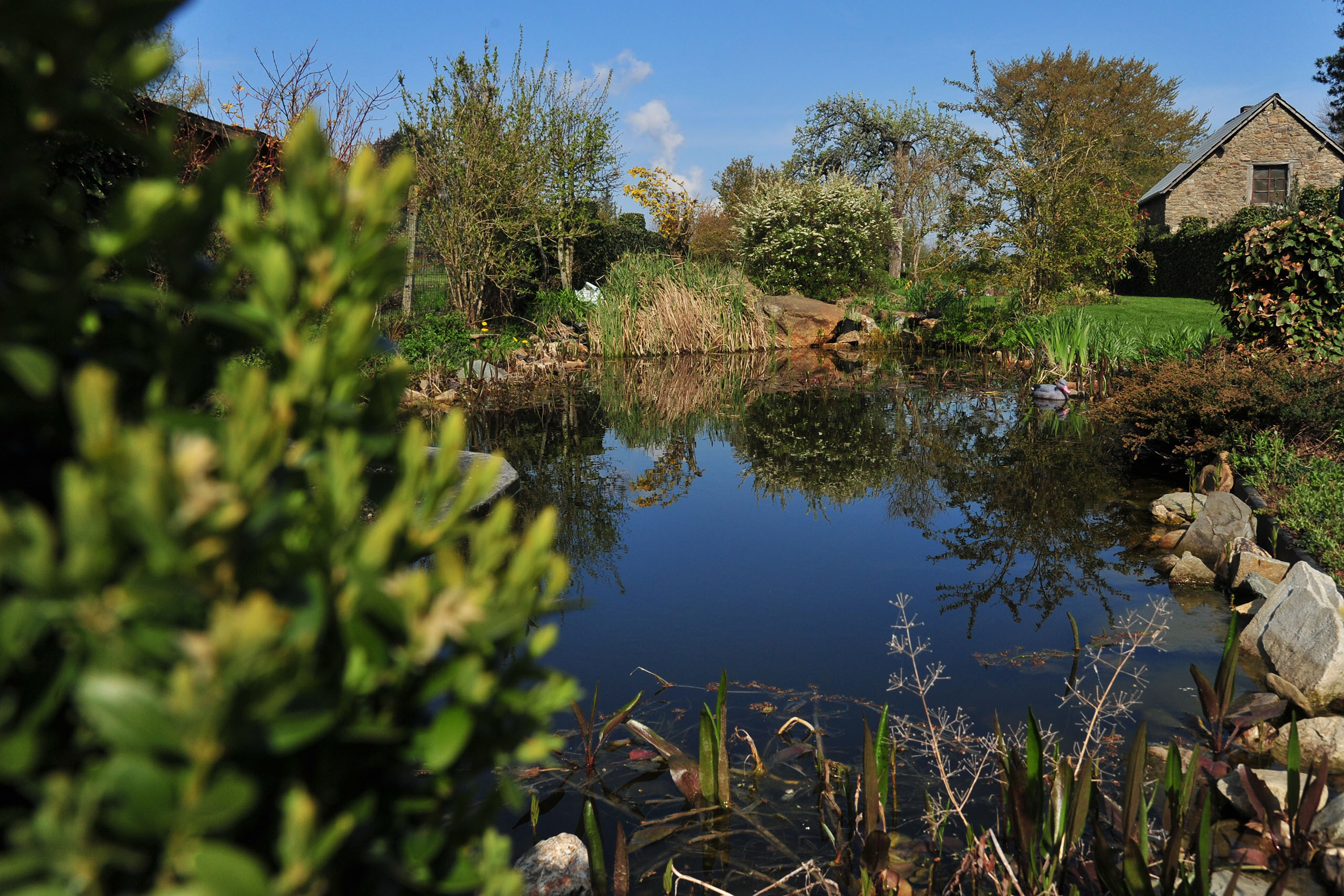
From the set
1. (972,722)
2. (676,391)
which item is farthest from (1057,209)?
(972,722)

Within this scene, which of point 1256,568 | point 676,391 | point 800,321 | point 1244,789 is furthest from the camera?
point 800,321

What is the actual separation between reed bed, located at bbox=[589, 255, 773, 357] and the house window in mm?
25940

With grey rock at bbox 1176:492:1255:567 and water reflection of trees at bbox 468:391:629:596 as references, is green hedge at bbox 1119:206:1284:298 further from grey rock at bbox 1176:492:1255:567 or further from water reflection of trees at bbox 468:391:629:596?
grey rock at bbox 1176:492:1255:567

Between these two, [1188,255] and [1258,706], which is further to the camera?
[1188,255]

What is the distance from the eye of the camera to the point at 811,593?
477 cm

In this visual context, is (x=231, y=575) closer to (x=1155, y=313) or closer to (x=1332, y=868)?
(x=1332, y=868)

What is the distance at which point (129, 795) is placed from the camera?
60cm

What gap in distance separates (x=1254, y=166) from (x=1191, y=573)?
115 feet

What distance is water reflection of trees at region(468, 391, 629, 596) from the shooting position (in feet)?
18.2

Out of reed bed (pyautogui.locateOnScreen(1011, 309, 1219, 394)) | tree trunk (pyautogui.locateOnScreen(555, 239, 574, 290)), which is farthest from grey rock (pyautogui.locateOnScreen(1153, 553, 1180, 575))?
tree trunk (pyautogui.locateOnScreen(555, 239, 574, 290))

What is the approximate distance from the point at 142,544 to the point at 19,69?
42 cm

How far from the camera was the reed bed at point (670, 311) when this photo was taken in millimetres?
16109

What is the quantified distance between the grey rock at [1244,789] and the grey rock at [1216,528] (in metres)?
2.73

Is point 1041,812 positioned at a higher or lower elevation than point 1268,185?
lower
